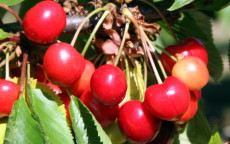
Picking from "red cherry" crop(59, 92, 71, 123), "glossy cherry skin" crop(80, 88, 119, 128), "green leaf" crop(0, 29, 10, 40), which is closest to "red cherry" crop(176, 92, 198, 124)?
"glossy cherry skin" crop(80, 88, 119, 128)

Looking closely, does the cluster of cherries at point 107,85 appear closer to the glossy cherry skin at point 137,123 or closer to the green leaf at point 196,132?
the glossy cherry skin at point 137,123

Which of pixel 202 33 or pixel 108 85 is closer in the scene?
pixel 108 85

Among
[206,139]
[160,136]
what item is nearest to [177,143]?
[206,139]

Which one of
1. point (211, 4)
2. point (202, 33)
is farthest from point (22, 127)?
point (202, 33)

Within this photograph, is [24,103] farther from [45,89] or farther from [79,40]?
[79,40]

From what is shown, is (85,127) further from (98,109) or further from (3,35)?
(3,35)

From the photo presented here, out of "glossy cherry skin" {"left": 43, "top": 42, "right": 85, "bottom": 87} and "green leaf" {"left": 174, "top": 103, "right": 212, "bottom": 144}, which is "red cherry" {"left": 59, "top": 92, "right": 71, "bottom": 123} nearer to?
"glossy cherry skin" {"left": 43, "top": 42, "right": 85, "bottom": 87}

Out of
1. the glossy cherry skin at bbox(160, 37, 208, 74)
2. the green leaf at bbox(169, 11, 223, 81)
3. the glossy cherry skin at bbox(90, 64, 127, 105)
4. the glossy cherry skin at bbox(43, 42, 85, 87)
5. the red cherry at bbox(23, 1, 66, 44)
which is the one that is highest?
the red cherry at bbox(23, 1, 66, 44)

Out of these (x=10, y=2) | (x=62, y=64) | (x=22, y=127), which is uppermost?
(x=10, y=2)
